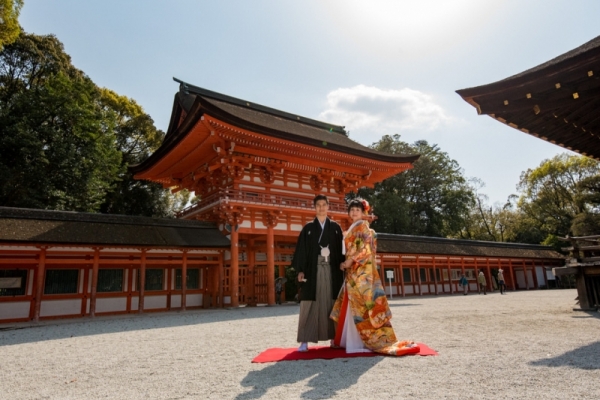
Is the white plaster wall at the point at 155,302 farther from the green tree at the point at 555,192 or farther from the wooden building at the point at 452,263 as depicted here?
the green tree at the point at 555,192

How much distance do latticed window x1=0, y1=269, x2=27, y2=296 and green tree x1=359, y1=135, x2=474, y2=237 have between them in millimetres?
27677

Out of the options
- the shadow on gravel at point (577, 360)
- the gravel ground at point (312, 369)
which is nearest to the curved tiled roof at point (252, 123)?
the gravel ground at point (312, 369)

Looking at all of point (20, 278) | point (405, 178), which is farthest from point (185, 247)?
point (405, 178)

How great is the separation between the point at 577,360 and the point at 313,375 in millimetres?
2605

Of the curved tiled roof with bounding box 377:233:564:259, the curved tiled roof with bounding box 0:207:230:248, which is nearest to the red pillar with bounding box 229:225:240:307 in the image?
the curved tiled roof with bounding box 0:207:230:248

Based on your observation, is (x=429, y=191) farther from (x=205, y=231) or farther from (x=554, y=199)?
(x=205, y=231)

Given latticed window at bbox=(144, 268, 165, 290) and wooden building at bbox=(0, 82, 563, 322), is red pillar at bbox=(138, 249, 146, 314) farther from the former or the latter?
latticed window at bbox=(144, 268, 165, 290)

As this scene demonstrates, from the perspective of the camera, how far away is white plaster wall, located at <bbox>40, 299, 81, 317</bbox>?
1138cm

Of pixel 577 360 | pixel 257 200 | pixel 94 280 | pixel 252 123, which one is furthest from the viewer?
pixel 257 200

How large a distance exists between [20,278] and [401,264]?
17.3 metres

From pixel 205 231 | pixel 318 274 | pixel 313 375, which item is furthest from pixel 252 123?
pixel 313 375

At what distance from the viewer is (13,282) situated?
11.1 metres

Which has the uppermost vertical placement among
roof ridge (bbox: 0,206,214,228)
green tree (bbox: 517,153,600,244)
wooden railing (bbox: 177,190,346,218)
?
green tree (bbox: 517,153,600,244)

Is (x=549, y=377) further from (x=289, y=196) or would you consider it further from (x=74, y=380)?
(x=289, y=196)
